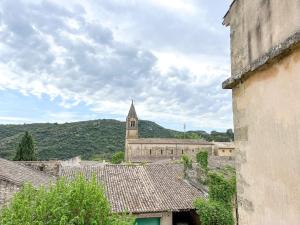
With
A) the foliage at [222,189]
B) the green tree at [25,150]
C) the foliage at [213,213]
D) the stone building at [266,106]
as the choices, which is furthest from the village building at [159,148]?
the stone building at [266,106]

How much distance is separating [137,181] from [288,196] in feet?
61.2

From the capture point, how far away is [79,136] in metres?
106

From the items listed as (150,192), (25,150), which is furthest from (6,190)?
(25,150)

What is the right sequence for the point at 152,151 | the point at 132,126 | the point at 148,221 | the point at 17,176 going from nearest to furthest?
the point at 17,176, the point at 148,221, the point at 152,151, the point at 132,126

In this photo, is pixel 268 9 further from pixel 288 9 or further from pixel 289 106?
pixel 289 106

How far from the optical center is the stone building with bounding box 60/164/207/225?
59.8ft

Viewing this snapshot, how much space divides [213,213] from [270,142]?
14819mm

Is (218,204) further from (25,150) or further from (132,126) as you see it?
(132,126)

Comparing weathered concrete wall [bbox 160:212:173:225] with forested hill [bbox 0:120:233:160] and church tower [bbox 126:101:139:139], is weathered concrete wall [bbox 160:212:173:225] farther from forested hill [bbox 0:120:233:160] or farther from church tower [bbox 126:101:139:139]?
forested hill [bbox 0:120:233:160]

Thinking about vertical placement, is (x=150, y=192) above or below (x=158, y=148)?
below

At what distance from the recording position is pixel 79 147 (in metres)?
97.2

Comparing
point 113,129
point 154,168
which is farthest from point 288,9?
point 113,129

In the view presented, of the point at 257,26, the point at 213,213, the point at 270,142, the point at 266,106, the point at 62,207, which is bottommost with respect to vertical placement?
the point at 213,213

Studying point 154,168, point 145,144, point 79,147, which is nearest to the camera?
point 154,168
